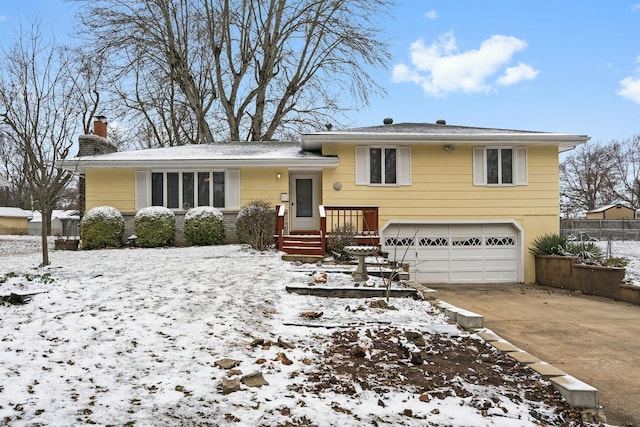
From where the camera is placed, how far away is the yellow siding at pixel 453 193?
13.5 meters

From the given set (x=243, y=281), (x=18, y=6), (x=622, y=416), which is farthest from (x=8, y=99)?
(x=622, y=416)

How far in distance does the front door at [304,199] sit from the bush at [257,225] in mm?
1963

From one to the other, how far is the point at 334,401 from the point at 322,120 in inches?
835

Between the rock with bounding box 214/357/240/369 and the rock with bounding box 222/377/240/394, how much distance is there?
0.29m

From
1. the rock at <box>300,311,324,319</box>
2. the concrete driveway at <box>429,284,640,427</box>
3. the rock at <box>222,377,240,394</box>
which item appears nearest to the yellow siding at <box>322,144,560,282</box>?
the concrete driveway at <box>429,284,640,427</box>

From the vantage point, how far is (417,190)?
1362 cm

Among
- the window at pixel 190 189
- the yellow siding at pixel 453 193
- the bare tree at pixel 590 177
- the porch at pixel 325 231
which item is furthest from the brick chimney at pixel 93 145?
the bare tree at pixel 590 177

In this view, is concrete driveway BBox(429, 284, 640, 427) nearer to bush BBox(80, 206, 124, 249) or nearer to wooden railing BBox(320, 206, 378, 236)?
wooden railing BBox(320, 206, 378, 236)

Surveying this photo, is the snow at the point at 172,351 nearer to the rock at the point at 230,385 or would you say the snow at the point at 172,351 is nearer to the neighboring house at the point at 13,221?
the rock at the point at 230,385

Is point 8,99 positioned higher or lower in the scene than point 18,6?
lower

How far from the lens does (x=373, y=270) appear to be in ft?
27.0

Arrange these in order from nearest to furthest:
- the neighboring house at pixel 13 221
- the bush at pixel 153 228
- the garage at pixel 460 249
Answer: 1. the bush at pixel 153 228
2. the garage at pixel 460 249
3. the neighboring house at pixel 13 221

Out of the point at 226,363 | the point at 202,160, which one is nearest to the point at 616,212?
the point at 202,160

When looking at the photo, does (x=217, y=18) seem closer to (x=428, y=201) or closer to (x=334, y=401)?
(x=428, y=201)
